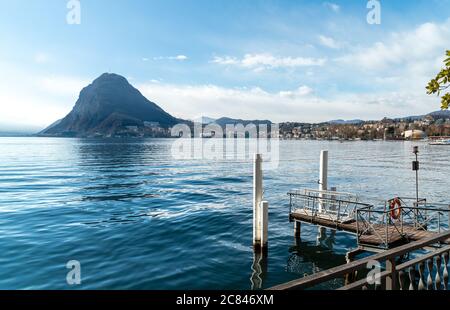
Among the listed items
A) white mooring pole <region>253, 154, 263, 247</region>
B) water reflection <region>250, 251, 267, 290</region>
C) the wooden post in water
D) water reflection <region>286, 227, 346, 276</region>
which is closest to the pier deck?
water reflection <region>286, 227, 346, 276</region>

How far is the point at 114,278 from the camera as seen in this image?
13859 millimetres

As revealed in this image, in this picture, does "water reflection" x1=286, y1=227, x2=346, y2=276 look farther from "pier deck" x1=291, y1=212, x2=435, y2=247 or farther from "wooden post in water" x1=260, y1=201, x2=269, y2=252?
"pier deck" x1=291, y1=212, x2=435, y2=247

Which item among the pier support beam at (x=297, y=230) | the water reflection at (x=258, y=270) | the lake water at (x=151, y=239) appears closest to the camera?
the water reflection at (x=258, y=270)

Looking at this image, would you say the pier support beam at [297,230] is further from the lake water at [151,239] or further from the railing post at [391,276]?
the railing post at [391,276]

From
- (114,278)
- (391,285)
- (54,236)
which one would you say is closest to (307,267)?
(114,278)

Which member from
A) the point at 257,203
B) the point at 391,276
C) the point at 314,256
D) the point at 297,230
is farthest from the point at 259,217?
the point at 391,276

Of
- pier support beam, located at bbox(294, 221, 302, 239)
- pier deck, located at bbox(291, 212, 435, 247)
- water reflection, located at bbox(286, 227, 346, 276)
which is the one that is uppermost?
pier deck, located at bbox(291, 212, 435, 247)

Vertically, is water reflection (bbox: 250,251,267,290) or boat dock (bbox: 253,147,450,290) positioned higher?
boat dock (bbox: 253,147,450,290)

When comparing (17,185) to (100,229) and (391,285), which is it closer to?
(100,229)

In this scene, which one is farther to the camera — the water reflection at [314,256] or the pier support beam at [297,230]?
the pier support beam at [297,230]

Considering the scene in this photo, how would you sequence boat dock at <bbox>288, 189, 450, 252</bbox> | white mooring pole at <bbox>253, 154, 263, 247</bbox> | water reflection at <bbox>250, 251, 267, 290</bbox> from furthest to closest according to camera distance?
white mooring pole at <bbox>253, 154, 263, 247</bbox> → water reflection at <bbox>250, 251, 267, 290</bbox> → boat dock at <bbox>288, 189, 450, 252</bbox>

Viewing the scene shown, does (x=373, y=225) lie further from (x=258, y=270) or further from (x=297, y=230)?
(x=258, y=270)

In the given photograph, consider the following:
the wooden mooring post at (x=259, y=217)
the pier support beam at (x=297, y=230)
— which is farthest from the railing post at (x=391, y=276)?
the pier support beam at (x=297, y=230)
